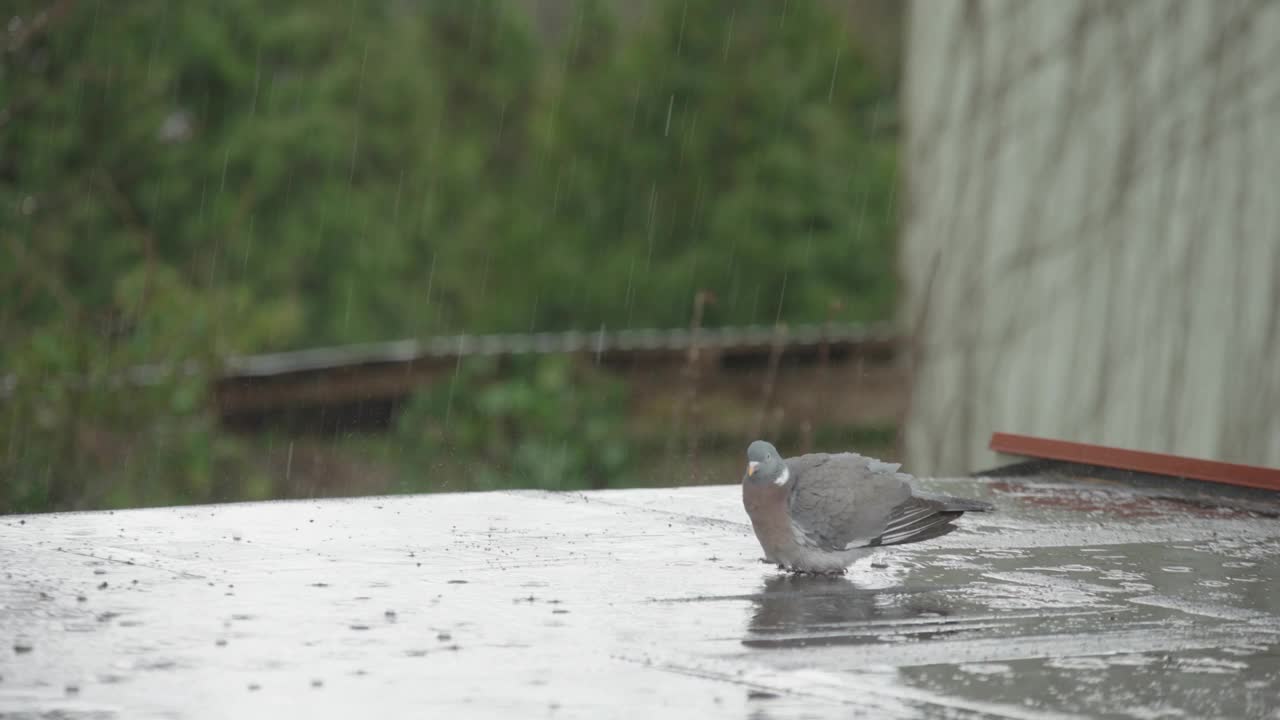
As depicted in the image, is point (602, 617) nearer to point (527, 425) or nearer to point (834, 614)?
point (834, 614)

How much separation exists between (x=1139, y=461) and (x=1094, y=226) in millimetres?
933

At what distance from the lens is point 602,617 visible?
393 cm

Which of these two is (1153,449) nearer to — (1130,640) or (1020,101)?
(1020,101)

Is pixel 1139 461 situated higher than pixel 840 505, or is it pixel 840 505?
pixel 1139 461

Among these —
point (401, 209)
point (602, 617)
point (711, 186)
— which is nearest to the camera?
point (602, 617)

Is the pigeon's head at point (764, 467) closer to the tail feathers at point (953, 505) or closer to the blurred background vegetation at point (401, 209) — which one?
the tail feathers at point (953, 505)

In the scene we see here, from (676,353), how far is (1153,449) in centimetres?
456

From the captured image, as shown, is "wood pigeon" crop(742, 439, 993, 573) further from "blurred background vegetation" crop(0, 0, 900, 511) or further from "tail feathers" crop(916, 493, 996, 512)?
"blurred background vegetation" crop(0, 0, 900, 511)

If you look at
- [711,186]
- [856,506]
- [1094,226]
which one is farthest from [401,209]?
[856,506]

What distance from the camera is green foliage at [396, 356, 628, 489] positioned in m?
10.7

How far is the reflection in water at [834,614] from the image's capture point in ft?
12.4

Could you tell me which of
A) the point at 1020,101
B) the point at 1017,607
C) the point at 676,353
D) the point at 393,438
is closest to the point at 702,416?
the point at 676,353

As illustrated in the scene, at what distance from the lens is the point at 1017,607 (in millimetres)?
4152

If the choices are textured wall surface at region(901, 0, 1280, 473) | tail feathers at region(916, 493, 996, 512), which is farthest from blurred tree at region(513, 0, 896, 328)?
tail feathers at region(916, 493, 996, 512)
